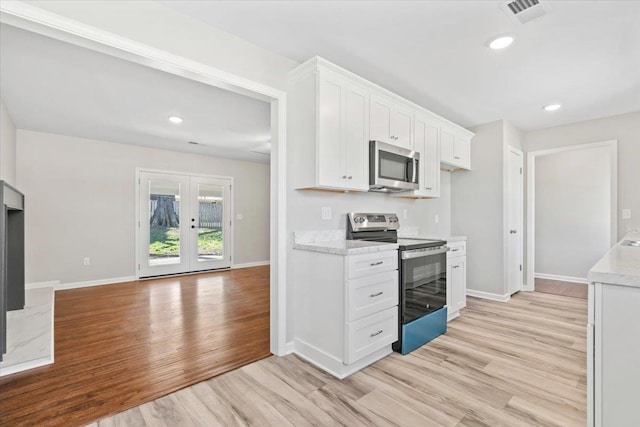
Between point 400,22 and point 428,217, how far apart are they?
9.14 ft

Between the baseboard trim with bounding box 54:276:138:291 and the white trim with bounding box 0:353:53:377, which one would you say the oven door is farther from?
the baseboard trim with bounding box 54:276:138:291

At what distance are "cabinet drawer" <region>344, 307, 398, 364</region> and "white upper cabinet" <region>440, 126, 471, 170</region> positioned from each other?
2.35 m

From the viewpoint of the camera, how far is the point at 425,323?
272cm

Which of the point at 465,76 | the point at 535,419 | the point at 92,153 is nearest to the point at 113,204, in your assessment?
the point at 92,153

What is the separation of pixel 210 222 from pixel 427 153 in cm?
470

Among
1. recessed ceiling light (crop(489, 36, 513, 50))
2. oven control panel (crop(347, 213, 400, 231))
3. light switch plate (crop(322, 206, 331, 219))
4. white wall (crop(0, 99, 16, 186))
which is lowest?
oven control panel (crop(347, 213, 400, 231))

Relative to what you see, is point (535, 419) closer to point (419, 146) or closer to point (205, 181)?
point (419, 146)

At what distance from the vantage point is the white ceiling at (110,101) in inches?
99.2

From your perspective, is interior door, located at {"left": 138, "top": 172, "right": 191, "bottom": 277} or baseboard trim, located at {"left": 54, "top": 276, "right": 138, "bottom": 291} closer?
baseboard trim, located at {"left": 54, "top": 276, "right": 138, "bottom": 291}

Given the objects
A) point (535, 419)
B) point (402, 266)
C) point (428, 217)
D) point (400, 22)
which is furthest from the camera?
point (428, 217)

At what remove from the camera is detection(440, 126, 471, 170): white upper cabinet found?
3.92m

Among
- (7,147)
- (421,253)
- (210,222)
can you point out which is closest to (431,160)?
(421,253)

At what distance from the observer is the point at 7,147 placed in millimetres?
3896

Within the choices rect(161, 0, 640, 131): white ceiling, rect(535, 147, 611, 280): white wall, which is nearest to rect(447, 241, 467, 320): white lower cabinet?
rect(161, 0, 640, 131): white ceiling
